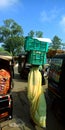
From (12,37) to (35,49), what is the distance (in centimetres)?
6132

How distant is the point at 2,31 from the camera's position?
232ft

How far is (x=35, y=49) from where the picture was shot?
281 inches

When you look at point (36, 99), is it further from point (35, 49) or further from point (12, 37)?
point (12, 37)

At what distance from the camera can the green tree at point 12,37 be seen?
6544 cm

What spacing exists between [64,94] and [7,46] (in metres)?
60.8

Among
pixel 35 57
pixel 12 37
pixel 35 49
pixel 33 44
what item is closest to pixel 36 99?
pixel 35 57

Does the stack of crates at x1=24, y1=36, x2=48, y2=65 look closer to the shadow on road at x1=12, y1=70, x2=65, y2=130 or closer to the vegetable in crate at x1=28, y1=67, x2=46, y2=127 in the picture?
the vegetable in crate at x1=28, y1=67, x2=46, y2=127

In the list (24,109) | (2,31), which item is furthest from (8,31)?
(24,109)

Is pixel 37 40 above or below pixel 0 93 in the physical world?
above

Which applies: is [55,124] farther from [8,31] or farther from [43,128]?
[8,31]

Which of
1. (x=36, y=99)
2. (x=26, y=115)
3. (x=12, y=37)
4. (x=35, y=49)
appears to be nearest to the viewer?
(x=36, y=99)

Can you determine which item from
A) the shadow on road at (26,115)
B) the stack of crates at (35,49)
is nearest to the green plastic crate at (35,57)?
the stack of crates at (35,49)

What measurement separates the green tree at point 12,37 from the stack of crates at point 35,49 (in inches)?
2265

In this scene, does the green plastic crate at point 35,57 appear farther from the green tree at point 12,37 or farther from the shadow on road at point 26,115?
the green tree at point 12,37
